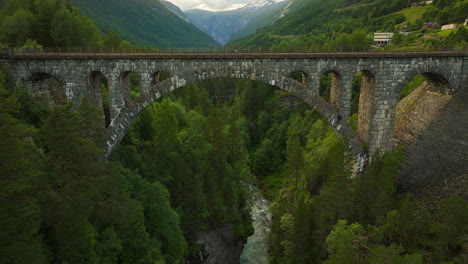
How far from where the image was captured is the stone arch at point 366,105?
31391 mm

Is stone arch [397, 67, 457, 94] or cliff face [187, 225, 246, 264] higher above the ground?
stone arch [397, 67, 457, 94]

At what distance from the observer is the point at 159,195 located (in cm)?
2545

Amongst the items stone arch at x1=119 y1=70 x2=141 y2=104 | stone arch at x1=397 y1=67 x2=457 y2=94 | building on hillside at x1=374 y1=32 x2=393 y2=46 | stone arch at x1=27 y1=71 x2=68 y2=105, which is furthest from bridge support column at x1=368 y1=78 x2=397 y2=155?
building on hillside at x1=374 y1=32 x2=393 y2=46

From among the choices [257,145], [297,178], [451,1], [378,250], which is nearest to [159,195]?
[378,250]

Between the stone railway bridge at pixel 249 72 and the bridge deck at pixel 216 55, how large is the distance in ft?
0.27

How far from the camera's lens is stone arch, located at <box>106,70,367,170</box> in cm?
3084

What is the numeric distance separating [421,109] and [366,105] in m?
7.29

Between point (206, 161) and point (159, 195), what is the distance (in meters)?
9.93

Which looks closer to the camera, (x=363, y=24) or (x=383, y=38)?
(x=383, y=38)

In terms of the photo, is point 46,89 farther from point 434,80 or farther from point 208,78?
point 434,80

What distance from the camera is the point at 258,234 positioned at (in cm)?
4028

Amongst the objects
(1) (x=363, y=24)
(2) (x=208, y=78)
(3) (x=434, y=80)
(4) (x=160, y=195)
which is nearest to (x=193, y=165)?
(4) (x=160, y=195)

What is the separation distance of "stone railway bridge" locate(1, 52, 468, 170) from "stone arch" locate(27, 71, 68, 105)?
10cm

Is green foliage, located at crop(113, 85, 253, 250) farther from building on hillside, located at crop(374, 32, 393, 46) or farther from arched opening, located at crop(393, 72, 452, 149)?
building on hillside, located at crop(374, 32, 393, 46)
